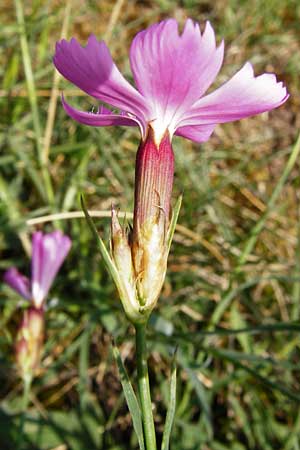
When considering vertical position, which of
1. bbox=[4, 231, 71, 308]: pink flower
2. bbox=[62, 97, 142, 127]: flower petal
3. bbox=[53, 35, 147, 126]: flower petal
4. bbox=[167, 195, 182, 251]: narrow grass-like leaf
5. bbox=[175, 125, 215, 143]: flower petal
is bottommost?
bbox=[4, 231, 71, 308]: pink flower

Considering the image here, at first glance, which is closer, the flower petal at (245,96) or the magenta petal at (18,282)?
the flower petal at (245,96)

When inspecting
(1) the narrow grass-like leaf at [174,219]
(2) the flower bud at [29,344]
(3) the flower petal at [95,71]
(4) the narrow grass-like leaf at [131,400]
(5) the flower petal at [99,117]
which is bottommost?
(2) the flower bud at [29,344]

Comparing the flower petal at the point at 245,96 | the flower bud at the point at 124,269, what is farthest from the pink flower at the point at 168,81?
the flower bud at the point at 124,269

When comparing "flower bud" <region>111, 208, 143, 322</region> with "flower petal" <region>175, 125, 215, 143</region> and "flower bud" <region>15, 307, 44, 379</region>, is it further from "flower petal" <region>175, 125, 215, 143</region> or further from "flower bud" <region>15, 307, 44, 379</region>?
"flower bud" <region>15, 307, 44, 379</region>

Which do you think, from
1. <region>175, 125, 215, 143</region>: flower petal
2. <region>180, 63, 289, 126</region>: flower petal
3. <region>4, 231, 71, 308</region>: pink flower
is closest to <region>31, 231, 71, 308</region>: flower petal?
<region>4, 231, 71, 308</region>: pink flower

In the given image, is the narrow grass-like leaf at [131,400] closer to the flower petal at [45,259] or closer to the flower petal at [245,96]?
the flower petal at [245,96]

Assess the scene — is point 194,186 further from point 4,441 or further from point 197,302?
point 4,441
